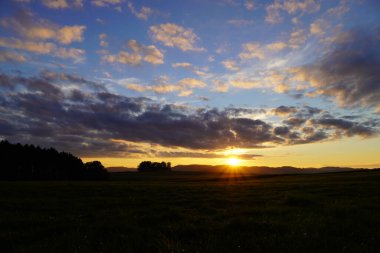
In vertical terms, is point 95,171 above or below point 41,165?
below

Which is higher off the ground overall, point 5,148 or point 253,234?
point 5,148

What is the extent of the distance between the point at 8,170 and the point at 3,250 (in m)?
120

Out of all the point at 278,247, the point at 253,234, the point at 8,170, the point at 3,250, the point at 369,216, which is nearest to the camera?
the point at 278,247

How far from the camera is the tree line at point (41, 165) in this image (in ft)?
367

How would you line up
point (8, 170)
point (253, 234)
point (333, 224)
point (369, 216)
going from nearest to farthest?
point (253, 234)
point (333, 224)
point (369, 216)
point (8, 170)

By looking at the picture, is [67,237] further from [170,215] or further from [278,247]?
[278,247]

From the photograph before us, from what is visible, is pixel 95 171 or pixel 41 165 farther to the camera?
pixel 95 171

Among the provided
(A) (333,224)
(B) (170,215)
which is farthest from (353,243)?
(B) (170,215)

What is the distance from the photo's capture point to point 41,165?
122875mm

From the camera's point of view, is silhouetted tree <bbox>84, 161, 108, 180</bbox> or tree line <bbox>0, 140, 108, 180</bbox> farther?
silhouetted tree <bbox>84, 161, 108, 180</bbox>

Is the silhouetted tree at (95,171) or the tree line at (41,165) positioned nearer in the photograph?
the tree line at (41,165)

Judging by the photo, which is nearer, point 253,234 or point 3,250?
point 3,250

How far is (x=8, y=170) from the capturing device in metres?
111

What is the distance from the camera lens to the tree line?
11183cm
